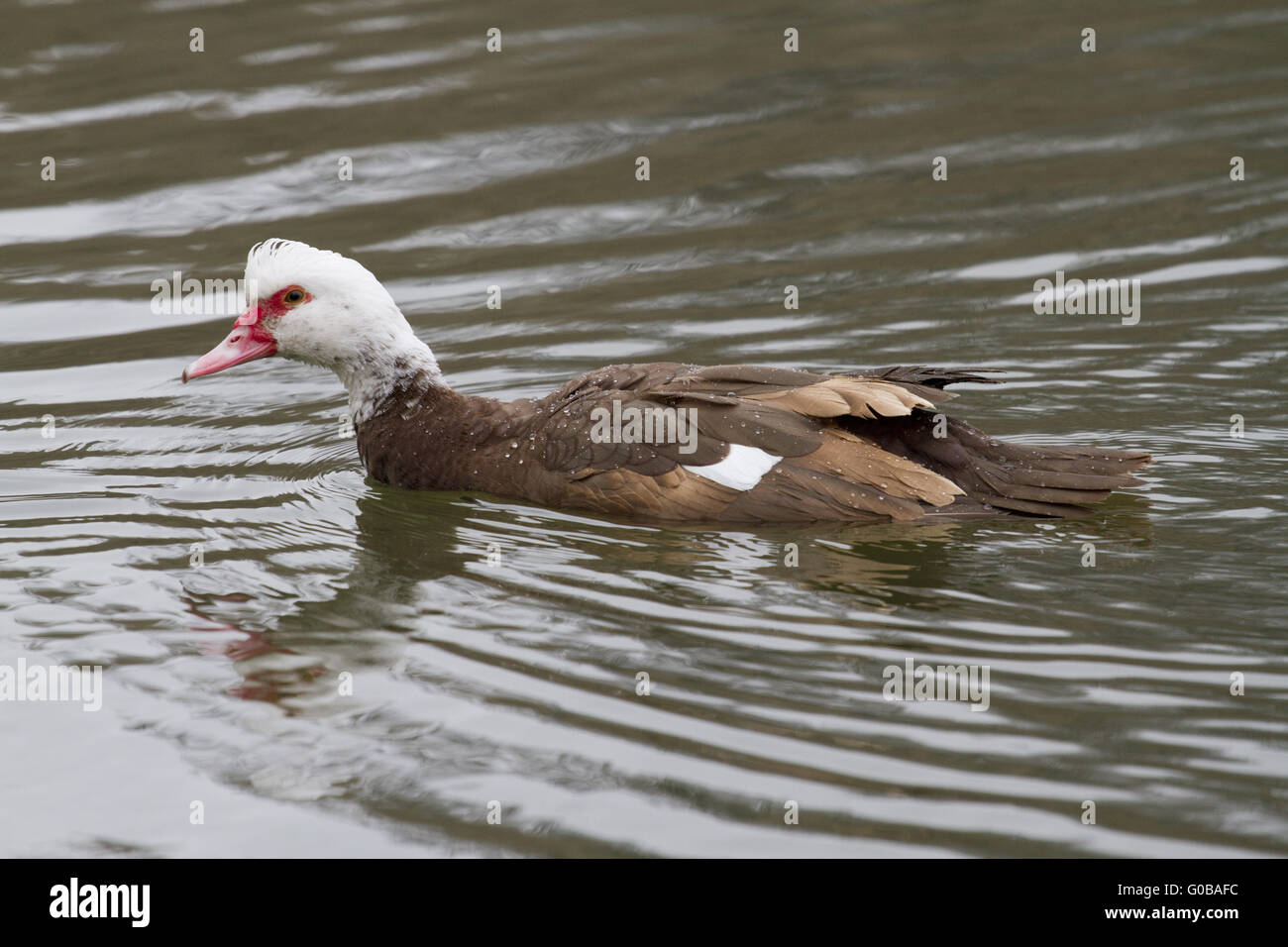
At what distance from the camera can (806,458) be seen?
22.9 ft

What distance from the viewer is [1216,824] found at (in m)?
4.76

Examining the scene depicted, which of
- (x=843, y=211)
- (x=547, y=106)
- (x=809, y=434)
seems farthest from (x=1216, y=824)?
(x=547, y=106)

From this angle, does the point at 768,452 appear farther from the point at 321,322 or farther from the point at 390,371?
the point at 321,322

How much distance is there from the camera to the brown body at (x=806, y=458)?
22.8ft

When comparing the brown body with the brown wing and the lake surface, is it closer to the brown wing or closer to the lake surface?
the brown wing

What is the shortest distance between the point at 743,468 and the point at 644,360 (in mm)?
2591

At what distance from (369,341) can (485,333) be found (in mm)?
2355

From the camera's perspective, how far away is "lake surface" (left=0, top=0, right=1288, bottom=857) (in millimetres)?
5180

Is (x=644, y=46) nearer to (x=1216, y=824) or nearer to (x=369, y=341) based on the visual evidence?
(x=369, y=341)

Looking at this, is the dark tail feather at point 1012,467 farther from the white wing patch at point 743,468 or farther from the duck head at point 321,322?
the duck head at point 321,322

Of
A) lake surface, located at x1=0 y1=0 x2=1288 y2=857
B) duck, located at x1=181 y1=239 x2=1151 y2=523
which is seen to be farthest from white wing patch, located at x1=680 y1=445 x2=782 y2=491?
lake surface, located at x1=0 y1=0 x2=1288 y2=857

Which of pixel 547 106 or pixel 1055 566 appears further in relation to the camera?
pixel 547 106

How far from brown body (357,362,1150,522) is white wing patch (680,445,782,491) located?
31 millimetres

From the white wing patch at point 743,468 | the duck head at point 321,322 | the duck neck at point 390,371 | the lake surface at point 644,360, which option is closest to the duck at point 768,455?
the white wing patch at point 743,468
